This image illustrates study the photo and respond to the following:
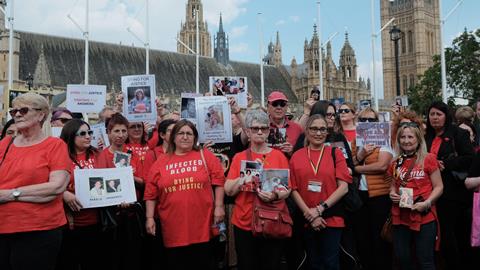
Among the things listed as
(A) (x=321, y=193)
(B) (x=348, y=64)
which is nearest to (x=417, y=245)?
(A) (x=321, y=193)

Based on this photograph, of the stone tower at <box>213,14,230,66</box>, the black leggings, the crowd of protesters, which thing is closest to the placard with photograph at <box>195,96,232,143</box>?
the crowd of protesters

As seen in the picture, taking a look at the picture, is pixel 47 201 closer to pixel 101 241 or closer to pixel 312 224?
pixel 101 241

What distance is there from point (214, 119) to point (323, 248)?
6.71ft

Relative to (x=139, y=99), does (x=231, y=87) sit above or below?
above

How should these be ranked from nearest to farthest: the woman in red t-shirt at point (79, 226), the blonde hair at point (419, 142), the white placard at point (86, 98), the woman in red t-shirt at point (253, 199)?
1. the woman in red t-shirt at point (253, 199)
2. the woman in red t-shirt at point (79, 226)
3. the blonde hair at point (419, 142)
4. the white placard at point (86, 98)

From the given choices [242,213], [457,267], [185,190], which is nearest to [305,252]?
[242,213]

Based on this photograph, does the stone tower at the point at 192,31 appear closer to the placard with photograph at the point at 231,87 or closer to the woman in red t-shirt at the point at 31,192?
the placard with photograph at the point at 231,87

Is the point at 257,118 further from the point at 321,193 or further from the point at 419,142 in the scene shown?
the point at 419,142

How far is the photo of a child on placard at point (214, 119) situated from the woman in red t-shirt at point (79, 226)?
57.1 inches

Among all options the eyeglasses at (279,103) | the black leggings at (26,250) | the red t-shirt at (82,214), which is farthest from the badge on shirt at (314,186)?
the black leggings at (26,250)

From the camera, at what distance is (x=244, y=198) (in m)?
4.41

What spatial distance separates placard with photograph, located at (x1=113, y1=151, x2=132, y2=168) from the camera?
4938 millimetres

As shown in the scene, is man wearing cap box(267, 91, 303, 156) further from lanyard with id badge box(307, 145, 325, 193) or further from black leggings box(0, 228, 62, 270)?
black leggings box(0, 228, 62, 270)

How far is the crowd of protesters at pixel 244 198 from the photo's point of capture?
365 centimetres
